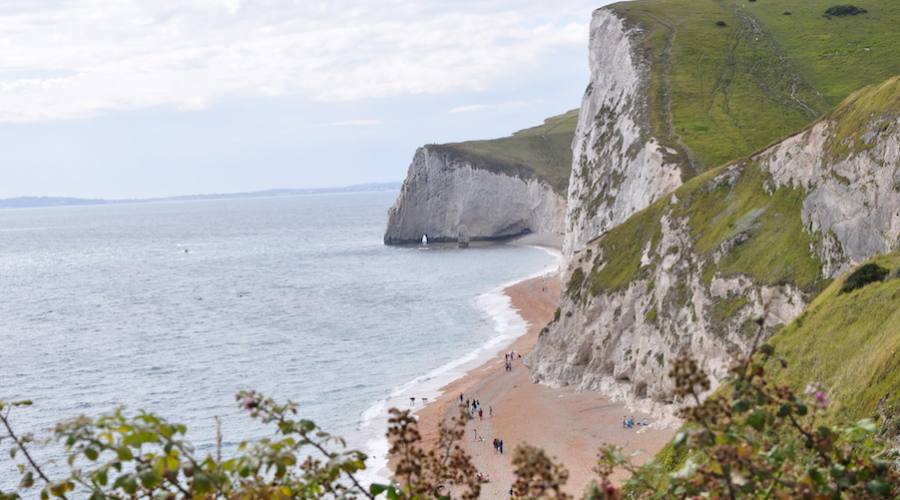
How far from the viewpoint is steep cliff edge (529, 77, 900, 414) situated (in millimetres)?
44594

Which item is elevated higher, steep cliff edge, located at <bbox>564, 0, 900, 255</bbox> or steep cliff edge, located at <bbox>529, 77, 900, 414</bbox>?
steep cliff edge, located at <bbox>564, 0, 900, 255</bbox>

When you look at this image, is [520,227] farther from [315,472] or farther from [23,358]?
[315,472]

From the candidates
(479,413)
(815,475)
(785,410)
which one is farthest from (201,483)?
(479,413)

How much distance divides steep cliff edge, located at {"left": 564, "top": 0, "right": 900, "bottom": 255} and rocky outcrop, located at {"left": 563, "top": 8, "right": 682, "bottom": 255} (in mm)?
172

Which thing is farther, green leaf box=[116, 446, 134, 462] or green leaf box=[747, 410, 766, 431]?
green leaf box=[747, 410, 766, 431]

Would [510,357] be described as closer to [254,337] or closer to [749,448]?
[254,337]

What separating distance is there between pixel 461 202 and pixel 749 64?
89852 millimetres

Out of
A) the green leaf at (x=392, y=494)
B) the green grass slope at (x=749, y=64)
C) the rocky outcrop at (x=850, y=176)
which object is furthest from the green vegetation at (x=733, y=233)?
the green leaf at (x=392, y=494)

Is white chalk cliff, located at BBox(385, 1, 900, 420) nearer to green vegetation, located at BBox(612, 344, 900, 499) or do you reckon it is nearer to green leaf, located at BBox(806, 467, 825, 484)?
green vegetation, located at BBox(612, 344, 900, 499)

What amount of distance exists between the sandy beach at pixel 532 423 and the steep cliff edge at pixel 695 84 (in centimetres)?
2065

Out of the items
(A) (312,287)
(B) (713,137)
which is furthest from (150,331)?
(B) (713,137)

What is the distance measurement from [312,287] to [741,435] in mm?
126374

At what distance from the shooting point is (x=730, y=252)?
5025 cm

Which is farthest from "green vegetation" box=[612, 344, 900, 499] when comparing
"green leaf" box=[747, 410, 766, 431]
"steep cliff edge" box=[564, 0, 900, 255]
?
"steep cliff edge" box=[564, 0, 900, 255]
